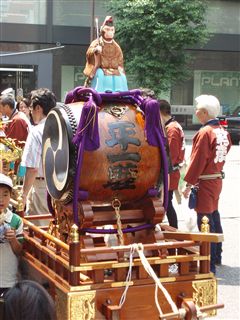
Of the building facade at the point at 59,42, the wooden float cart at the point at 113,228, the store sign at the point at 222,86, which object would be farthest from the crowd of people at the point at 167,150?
the store sign at the point at 222,86

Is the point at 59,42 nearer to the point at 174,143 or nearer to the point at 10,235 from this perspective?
the point at 174,143

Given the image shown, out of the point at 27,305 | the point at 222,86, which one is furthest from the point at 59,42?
the point at 27,305

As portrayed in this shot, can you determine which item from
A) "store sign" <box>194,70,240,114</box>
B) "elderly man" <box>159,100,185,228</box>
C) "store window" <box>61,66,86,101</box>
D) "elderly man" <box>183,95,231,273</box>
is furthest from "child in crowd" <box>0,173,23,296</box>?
"store sign" <box>194,70,240,114</box>

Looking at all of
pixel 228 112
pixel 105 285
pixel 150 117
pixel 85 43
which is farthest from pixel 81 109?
pixel 228 112

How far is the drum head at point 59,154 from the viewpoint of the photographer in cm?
276

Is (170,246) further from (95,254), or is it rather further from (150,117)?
(150,117)

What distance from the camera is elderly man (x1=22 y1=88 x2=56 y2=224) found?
3961 millimetres

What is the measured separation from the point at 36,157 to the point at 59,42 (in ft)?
59.2

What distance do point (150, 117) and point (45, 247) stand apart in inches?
33.9

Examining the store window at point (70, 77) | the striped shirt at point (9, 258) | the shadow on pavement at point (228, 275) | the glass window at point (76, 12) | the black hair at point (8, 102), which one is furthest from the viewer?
the store window at point (70, 77)

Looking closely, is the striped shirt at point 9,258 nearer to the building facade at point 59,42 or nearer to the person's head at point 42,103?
the person's head at point 42,103

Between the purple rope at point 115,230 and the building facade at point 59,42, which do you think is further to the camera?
the building facade at point 59,42

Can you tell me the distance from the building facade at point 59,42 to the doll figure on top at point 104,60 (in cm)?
1613

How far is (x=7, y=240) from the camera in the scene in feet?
9.77
